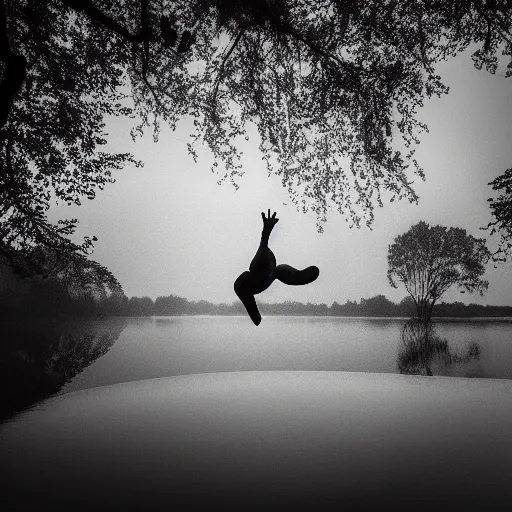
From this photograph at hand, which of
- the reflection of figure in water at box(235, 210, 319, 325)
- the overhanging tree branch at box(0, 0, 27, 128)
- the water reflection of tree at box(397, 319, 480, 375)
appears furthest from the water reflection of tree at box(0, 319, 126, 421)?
the water reflection of tree at box(397, 319, 480, 375)

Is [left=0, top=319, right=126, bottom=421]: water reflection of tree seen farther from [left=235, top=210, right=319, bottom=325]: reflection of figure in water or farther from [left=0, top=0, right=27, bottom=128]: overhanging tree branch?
[left=235, top=210, right=319, bottom=325]: reflection of figure in water

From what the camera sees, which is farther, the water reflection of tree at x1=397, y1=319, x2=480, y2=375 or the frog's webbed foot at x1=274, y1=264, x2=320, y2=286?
Answer: the water reflection of tree at x1=397, y1=319, x2=480, y2=375

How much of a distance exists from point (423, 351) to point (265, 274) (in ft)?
93.0

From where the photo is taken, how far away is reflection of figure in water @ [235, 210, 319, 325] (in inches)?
166

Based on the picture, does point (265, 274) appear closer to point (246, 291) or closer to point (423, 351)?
point (246, 291)

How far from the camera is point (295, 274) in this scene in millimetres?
4410

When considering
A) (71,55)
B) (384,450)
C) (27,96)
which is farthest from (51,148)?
(384,450)

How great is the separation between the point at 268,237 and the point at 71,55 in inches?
333

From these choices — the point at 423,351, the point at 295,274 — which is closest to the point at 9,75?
the point at 295,274

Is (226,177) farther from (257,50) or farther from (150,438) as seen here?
(150,438)

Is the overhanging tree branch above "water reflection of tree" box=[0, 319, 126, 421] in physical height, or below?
above

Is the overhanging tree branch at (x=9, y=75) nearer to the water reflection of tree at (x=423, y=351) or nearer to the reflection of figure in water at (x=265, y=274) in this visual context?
the reflection of figure in water at (x=265, y=274)

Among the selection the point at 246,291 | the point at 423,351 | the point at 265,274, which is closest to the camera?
the point at 265,274

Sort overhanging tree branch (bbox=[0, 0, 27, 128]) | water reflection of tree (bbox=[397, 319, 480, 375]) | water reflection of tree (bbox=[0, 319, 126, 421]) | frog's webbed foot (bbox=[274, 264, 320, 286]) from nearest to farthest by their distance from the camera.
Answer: frog's webbed foot (bbox=[274, 264, 320, 286])
overhanging tree branch (bbox=[0, 0, 27, 128])
water reflection of tree (bbox=[0, 319, 126, 421])
water reflection of tree (bbox=[397, 319, 480, 375])
